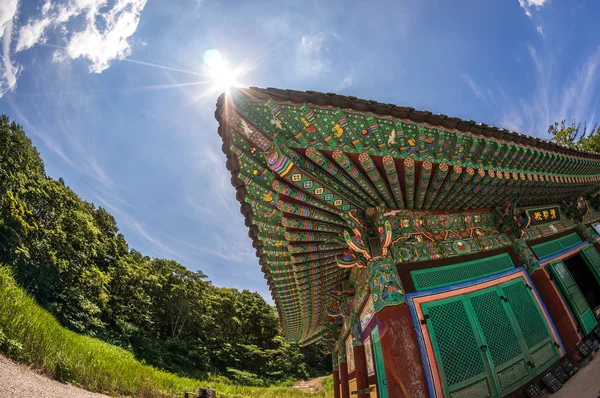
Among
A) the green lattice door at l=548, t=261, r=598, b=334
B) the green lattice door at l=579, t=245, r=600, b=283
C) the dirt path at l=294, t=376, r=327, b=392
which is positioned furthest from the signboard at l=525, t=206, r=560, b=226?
the dirt path at l=294, t=376, r=327, b=392

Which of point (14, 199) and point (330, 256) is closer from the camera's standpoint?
point (330, 256)

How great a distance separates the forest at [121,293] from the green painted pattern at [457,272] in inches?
923

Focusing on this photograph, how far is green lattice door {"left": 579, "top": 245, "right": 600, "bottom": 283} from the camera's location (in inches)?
280

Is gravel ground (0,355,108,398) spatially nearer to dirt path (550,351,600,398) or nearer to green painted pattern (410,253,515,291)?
green painted pattern (410,253,515,291)

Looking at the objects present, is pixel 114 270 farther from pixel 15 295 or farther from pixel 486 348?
pixel 486 348

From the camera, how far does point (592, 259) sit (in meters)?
7.30

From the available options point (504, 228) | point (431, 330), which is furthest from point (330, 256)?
point (504, 228)

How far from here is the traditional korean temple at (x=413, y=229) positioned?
10.2 ft

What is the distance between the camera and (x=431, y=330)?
12.2ft

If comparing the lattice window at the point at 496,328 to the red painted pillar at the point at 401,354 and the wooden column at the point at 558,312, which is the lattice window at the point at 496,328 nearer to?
the wooden column at the point at 558,312

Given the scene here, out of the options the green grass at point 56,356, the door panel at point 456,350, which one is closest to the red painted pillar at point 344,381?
the door panel at point 456,350

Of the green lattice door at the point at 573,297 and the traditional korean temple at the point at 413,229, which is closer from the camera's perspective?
the traditional korean temple at the point at 413,229

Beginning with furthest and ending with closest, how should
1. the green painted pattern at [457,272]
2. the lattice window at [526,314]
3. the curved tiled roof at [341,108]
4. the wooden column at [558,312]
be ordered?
1. the wooden column at [558,312]
2. the lattice window at [526,314]
3. the green painted pattern at [457,272]
4. the curved tiled roof at [341,108]

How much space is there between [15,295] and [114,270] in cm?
1880
